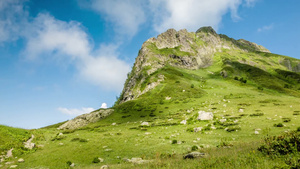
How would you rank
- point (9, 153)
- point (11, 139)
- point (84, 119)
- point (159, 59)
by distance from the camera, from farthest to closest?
point (159, 59), point (84, 119), point (11, 139), point (9, 153)

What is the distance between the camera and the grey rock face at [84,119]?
5531 cm

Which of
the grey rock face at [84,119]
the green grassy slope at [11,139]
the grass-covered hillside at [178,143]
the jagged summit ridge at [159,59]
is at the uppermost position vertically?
the jagged summit ridge at [159,59]

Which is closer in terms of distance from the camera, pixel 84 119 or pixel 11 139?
pixel 11 139

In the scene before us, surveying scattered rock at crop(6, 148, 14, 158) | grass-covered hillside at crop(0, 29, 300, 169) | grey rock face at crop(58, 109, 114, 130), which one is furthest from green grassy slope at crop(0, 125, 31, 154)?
grey rock face at crop(58, 109, 114, 130)

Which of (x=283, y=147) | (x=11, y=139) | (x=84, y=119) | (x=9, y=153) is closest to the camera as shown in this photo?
(x=283, y=147)

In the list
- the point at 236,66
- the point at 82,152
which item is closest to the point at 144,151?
the point at 82,152

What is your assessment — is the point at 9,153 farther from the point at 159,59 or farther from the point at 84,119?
the point at 159,59

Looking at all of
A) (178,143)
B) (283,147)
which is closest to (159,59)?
(178,143)

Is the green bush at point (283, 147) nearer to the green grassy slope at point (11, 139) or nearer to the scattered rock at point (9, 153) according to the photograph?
the scattered rock at point (9, 153)

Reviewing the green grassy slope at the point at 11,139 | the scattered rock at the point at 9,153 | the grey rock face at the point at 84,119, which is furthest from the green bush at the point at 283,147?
the grey rock face at the point at 84,119

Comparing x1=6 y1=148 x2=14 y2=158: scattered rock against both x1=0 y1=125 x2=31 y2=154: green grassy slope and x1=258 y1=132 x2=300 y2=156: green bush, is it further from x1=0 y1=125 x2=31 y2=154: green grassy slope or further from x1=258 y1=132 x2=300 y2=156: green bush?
x1=258 y1=132 x2=300 y2=156: green bush

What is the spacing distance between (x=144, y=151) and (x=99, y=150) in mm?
6974

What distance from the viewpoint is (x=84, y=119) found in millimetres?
58688

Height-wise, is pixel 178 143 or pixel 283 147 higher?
pixel 283 147
